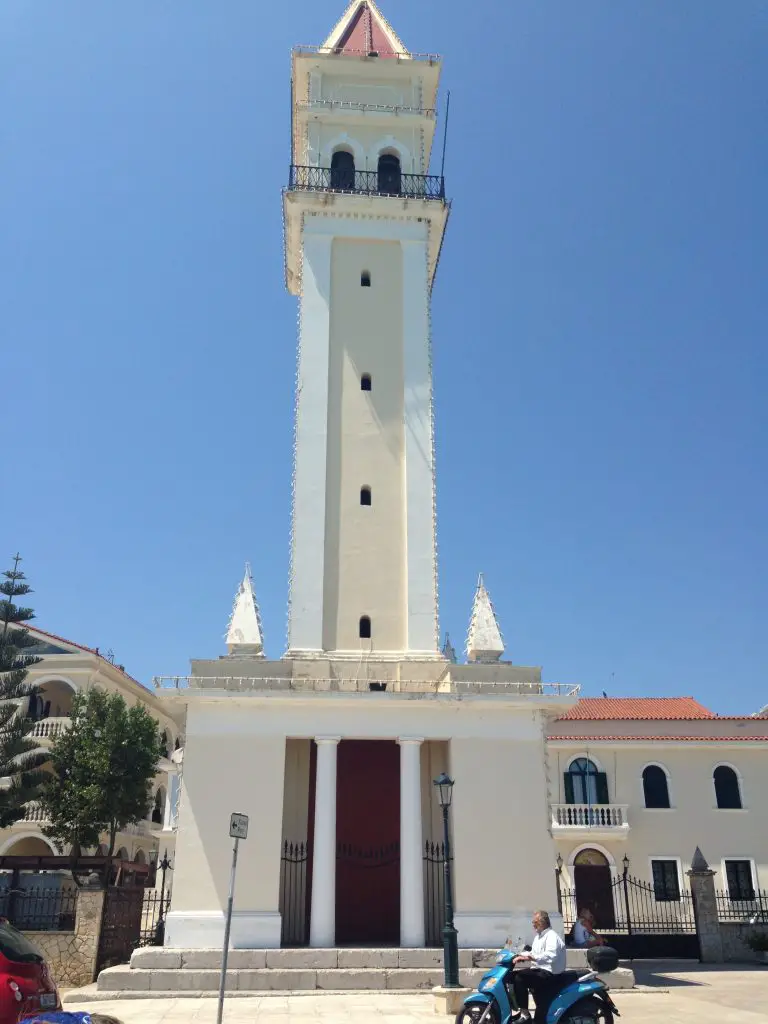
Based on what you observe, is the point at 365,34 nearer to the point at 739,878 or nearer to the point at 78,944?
the point at 78,944

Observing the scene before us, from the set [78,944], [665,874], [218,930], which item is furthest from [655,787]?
[78,944]

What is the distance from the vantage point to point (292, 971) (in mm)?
16359

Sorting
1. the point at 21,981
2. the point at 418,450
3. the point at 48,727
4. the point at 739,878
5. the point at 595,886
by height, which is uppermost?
the point at 418,450

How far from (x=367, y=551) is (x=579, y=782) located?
14706 millimetres

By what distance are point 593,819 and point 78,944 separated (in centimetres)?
1906

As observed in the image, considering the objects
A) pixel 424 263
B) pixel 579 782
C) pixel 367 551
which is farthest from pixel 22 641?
pixel 579 782

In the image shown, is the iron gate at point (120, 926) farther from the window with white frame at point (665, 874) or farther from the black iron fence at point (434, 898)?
the window with white frame at point (665, 874)

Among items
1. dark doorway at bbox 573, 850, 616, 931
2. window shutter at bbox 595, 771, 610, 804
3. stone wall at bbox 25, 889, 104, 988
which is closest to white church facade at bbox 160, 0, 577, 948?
stone wall at bbox 25, 889, 104, 988

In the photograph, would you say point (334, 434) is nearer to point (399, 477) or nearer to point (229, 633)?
point (399, 477)

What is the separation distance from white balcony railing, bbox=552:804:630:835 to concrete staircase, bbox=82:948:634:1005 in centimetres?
1361

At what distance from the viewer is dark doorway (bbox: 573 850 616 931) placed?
29984 millimetres

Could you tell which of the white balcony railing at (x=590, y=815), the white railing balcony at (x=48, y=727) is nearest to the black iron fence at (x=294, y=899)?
the white balcony railing at (x=590, y=815)

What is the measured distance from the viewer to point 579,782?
32.1 meters

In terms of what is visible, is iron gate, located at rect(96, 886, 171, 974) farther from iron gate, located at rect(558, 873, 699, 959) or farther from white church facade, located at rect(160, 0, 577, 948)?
iron gate, located at rect(558, 873, 699, 959)
